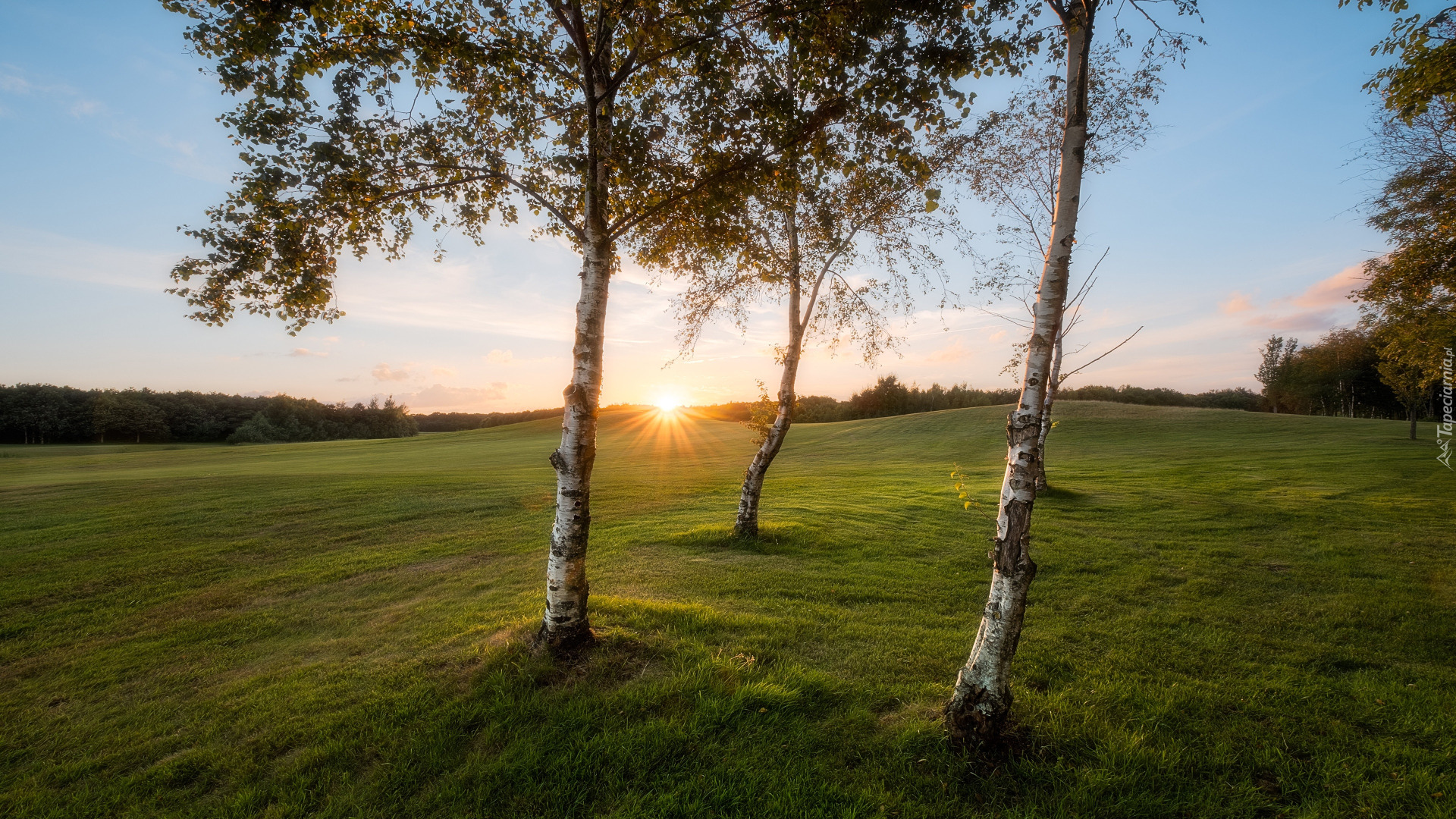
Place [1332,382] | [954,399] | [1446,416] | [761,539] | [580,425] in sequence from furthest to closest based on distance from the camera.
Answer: [954,399] → [1332,382] → [1446,416] → [761,539] → [580,425]

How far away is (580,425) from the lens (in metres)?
5.91

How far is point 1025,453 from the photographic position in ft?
14.3

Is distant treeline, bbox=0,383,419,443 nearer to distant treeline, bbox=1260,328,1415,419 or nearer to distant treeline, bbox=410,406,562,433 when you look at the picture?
distant treeline, bbox=410,406,562,433

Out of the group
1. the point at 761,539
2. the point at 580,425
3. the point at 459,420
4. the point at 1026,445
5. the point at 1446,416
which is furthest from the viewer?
the point at 459,420

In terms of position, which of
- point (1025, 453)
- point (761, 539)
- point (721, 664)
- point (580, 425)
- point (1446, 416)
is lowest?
point (761, 539)

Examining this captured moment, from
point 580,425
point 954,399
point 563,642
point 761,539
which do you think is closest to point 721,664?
point 563,642

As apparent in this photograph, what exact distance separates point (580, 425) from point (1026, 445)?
175 inches

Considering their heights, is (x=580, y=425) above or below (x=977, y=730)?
above

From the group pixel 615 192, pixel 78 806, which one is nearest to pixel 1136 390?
pixel 615 192

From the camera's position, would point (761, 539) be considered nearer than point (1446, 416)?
Yes

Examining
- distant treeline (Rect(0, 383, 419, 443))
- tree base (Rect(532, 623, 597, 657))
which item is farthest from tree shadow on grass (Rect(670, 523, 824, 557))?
distant treeline (Rect(0, 383, 419, 443))

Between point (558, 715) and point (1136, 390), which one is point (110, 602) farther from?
point (1136, 390)

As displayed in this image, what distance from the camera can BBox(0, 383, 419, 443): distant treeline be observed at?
6000 cm

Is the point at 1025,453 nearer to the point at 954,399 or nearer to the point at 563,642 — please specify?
the point at 563,642
